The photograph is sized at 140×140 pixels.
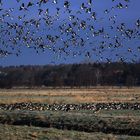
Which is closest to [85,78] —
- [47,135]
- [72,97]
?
[72,97]

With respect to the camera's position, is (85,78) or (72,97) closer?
(72,97)

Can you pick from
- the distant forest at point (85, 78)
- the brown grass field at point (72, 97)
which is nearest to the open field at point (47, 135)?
the brown grass field at point (72, 97)

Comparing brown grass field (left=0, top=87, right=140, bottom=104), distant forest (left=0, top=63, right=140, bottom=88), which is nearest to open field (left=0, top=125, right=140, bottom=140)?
brown grass field (left=0, top=87, right=140, bottom=104)

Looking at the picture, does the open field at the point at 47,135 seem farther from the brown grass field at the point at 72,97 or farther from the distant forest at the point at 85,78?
the distant forest at the point at 85,78

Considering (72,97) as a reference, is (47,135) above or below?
below

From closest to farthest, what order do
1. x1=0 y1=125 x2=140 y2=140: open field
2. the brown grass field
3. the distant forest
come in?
x1=0 y1=125 x2=140 y2=140: open field < the brown grass field < the distant forest

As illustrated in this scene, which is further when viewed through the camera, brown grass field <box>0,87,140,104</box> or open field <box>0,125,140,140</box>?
brown grass field <box>0,87,140,104</box>

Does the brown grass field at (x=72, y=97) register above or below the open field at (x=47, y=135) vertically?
above

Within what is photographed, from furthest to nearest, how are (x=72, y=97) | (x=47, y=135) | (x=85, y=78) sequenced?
(x=85, y=78) < (x=72, y=97) < (x=47, y=135)

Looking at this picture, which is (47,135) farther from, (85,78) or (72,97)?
(85,78)

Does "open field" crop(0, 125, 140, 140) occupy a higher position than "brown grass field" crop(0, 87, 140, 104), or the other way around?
"brown grass field" crop(0, 87, 140, 104)

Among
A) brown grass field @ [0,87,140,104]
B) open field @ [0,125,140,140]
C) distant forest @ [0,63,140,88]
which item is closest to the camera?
open field @ [0,125,140,140]

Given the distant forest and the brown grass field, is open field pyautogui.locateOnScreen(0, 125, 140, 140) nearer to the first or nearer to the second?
the brown grass field

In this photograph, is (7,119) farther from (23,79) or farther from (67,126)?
(23,79)
